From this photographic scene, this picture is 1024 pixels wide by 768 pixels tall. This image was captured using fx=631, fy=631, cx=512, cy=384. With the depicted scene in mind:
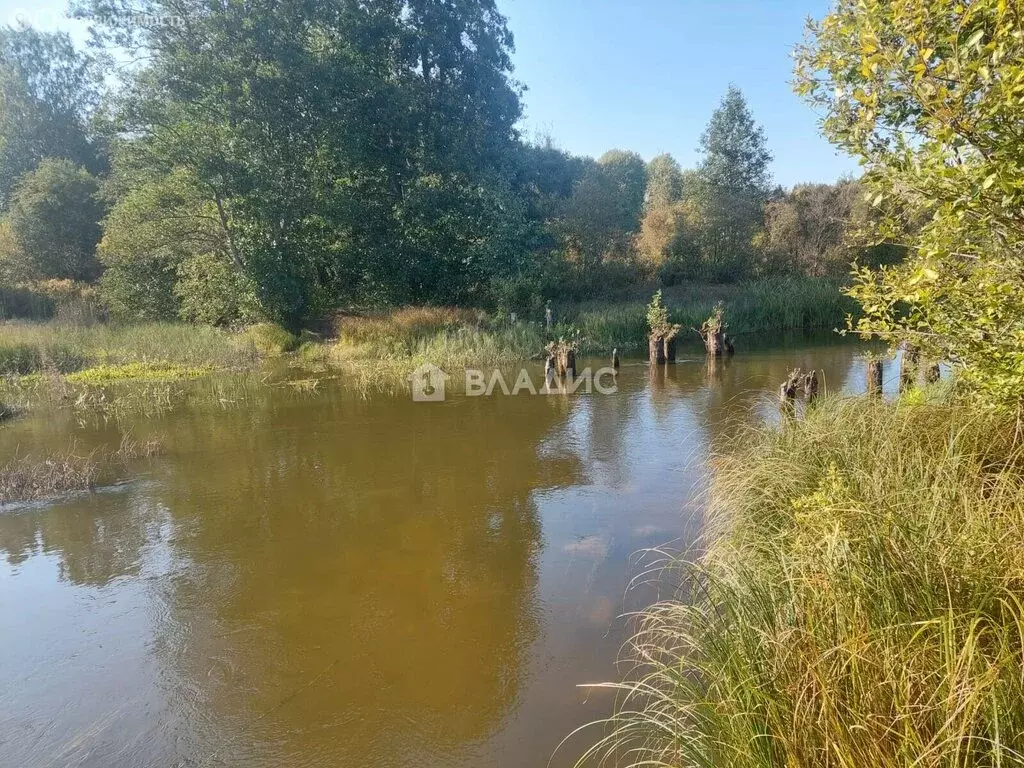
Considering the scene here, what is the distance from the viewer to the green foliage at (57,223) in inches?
1002

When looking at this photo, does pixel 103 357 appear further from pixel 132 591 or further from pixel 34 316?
pixel 132 591

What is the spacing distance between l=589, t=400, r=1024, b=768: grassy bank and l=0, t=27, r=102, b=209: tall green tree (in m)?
38.4

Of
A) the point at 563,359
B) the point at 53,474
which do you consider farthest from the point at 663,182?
the point at 53,474

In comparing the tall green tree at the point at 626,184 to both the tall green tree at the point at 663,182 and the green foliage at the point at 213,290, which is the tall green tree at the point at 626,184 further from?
the green foliage at the point at 213,290

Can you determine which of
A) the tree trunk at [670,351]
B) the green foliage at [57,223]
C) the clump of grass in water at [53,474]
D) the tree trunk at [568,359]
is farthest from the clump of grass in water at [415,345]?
the green foliage at [57,223]

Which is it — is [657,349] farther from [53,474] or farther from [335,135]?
[335,135]

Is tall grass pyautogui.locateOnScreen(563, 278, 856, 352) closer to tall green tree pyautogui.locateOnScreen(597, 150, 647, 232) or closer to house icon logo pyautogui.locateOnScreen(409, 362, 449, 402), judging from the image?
house icon logo pyautogui.locateOnScreen(409, 362, 449, 402)

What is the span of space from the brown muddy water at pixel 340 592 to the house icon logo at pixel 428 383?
244cm

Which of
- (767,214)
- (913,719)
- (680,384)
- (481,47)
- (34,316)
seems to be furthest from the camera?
(767,214)

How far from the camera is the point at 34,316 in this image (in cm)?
2127

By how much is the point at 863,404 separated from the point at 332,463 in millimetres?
5650

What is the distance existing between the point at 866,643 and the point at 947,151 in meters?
2.03

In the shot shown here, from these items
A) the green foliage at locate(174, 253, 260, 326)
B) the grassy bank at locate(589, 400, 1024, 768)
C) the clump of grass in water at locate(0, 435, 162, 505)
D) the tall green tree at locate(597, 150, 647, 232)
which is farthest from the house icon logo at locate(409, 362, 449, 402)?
the tall green tree at locate(597, 150, 647, 232)

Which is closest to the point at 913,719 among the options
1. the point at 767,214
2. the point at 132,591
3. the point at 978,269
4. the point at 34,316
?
the point at 978,269
